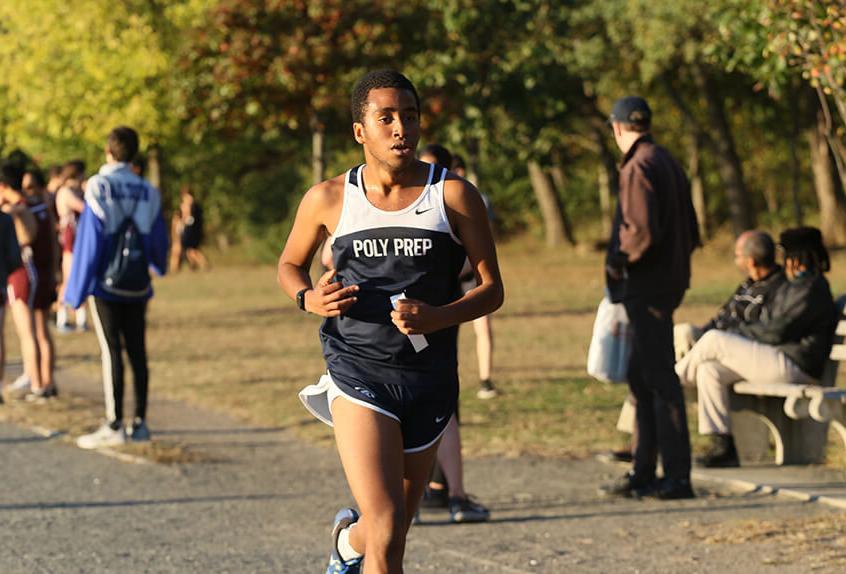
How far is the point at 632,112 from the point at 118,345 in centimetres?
399

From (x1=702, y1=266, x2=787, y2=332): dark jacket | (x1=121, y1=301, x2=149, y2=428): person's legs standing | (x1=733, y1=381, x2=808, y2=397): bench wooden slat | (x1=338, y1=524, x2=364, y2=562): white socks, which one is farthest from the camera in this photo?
(x1=121, y1=301, x2=149, y2=428): person's legs standing

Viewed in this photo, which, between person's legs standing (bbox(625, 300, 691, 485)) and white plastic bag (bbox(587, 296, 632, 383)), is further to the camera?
white plastic bag (bbox(587, 296, 632, 383))

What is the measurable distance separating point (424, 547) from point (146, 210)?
4.10m

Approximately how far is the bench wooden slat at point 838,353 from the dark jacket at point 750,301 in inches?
18.4

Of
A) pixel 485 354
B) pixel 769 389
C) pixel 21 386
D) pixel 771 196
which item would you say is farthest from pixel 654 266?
pixel 771 196

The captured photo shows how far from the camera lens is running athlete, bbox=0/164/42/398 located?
522 inches

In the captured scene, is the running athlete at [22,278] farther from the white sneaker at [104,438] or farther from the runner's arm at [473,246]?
the runner's arm at [473,246]

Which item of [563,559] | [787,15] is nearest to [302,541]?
[563,559]

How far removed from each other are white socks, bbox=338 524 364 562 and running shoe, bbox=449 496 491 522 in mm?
2522

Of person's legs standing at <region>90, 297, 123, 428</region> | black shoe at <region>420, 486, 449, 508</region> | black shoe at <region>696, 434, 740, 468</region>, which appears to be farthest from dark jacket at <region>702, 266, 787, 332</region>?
person's legs standing at <region>90, 297, 123, 428</region>

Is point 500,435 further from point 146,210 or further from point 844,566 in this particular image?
point 844,566

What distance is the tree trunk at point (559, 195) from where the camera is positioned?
1775 inches

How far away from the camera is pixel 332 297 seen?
17.5 feet

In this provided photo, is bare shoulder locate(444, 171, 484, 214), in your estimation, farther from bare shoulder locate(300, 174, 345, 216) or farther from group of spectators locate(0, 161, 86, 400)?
group of spectators locate(0, 161, 86, 400)
